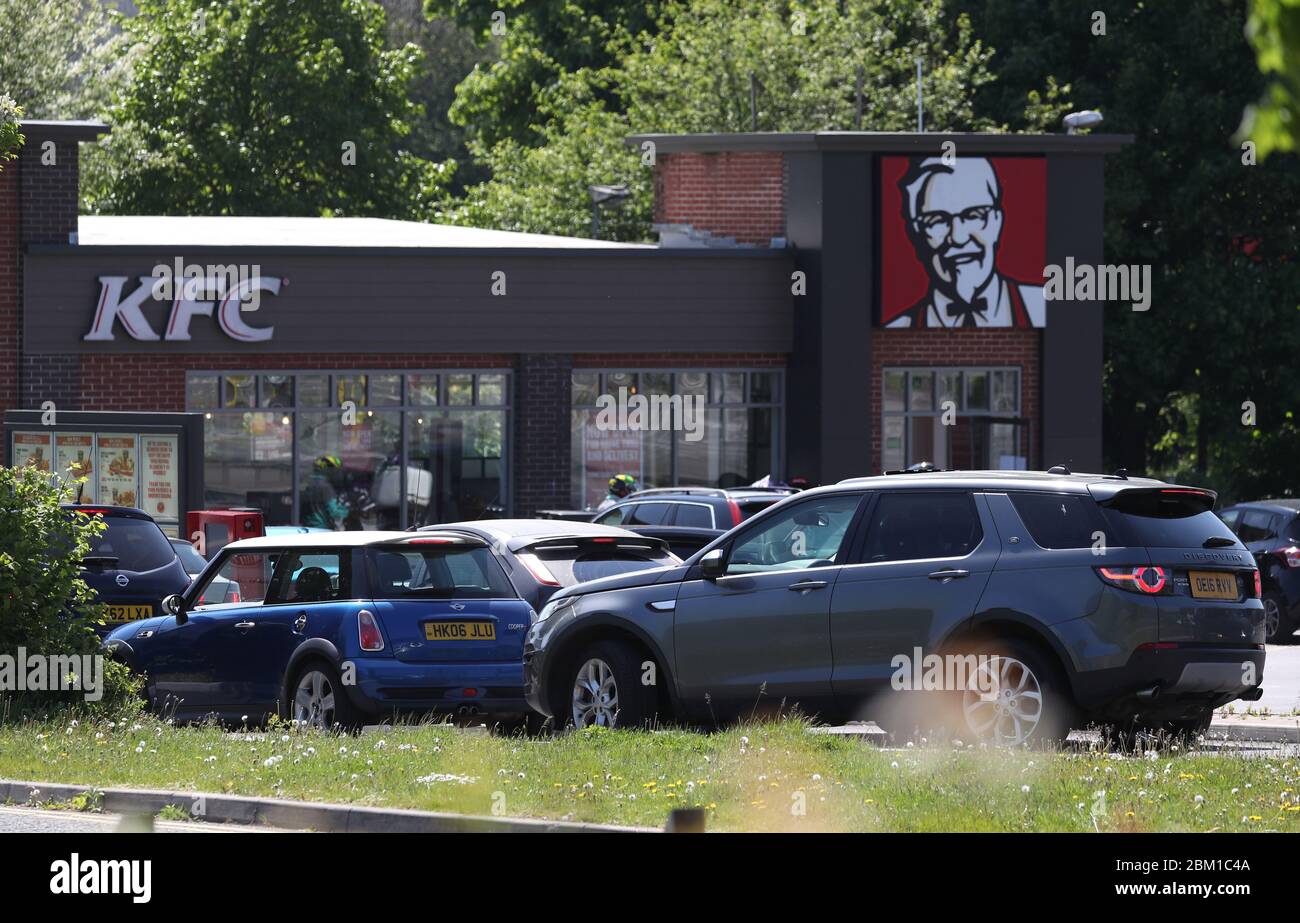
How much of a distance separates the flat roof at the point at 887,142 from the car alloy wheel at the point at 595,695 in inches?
697

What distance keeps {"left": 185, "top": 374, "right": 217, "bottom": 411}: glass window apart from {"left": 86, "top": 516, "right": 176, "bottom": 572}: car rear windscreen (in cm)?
1146

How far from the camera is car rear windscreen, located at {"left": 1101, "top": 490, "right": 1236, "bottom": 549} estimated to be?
37.4ft

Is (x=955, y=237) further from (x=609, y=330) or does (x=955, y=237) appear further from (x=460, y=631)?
(x=460, y=631)

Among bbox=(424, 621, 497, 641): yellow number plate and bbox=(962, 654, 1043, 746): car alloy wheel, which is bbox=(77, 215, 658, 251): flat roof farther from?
bbox=(962, 654, 1043, 746): car alloy wheel

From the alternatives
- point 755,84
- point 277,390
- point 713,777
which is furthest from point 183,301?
Answer: point 713,777

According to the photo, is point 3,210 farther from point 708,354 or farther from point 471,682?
point 471,682

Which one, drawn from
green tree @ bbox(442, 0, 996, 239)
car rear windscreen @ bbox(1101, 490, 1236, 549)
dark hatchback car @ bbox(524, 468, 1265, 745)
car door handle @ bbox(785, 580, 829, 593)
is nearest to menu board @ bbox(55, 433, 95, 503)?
dark hatchback car @ bbox(524, 468, 1265, 745)

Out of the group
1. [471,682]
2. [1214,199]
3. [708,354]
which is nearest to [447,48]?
[1214,199]

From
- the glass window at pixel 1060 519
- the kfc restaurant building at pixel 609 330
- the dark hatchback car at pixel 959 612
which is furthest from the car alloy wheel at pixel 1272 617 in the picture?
the glass window at pixel 1060 519

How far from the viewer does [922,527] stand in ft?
39.1

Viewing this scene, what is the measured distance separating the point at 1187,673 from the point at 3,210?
2053 cm

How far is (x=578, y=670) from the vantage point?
12.9 m

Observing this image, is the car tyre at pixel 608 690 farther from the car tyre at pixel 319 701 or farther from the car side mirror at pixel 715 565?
the car tyre at pixel 319 701

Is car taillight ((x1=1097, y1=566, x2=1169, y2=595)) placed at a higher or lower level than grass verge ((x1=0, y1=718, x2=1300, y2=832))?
higher
